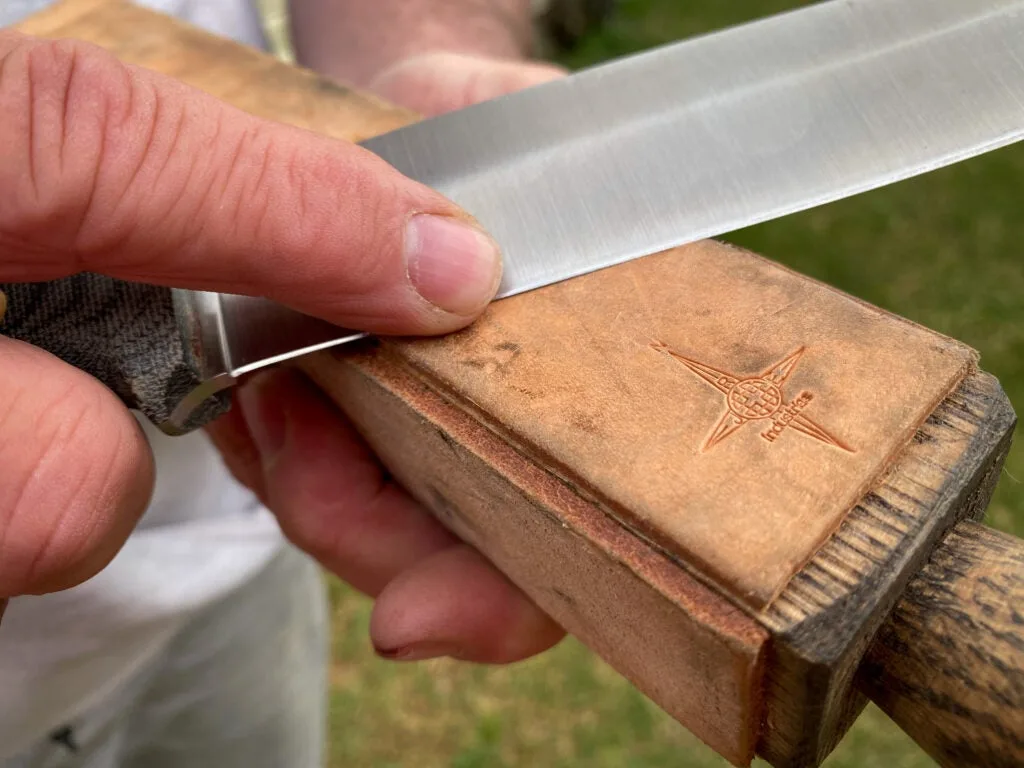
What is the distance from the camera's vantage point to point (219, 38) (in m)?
1.01

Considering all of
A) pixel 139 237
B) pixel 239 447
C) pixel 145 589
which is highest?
pixel 139 237

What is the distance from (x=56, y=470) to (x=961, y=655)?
582mm

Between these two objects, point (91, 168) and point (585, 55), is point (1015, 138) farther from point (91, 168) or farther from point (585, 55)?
point (585, 55)

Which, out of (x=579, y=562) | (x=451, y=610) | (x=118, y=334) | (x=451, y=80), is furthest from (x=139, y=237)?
(x=451, y=80)

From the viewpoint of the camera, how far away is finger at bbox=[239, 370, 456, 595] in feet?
3.03

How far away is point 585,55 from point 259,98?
276 cm

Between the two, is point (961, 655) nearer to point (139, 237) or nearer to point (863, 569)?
point (863, 569)

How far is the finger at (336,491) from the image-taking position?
0.92 meters

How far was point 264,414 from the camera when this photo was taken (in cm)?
96

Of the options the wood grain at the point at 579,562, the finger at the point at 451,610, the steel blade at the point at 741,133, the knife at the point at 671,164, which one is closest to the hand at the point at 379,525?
the finger at the point at 451,610

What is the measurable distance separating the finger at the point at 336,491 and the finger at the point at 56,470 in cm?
32

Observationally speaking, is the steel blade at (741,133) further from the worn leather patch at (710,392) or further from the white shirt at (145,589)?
the white shirt at (145,589)

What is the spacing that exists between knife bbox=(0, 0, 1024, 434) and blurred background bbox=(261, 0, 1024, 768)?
92 centimetres

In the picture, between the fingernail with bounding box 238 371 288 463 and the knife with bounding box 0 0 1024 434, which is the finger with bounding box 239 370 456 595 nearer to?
the fingernail with bounding box 238 371 288 463
